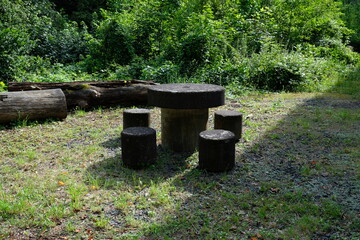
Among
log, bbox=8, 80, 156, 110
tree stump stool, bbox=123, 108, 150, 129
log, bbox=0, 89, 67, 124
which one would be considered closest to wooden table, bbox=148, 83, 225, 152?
tree stump stool, bbox=123, 108, 150, 129

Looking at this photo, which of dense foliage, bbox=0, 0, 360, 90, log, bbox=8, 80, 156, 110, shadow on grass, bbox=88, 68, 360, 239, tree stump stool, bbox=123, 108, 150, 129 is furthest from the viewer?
dense foliage, bbox=0, 0, 360, 90

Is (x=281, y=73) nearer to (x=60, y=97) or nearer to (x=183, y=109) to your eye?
(x=183, y=109)

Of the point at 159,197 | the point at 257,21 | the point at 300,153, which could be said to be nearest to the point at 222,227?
the point at 159,197

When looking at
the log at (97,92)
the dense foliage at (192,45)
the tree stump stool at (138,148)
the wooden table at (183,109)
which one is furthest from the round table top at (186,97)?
the dense foliage at (192,45)

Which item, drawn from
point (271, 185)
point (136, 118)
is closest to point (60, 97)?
point (136, 118)

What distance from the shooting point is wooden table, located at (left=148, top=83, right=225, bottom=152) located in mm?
4930

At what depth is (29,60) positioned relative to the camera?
10945mm

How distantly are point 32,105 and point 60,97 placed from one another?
53 centimetres

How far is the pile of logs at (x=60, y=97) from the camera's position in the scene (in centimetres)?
661

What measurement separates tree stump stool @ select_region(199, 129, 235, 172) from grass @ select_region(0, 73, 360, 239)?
132mm

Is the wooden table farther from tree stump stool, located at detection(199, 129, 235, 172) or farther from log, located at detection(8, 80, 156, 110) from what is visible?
log, located at detection(8, 80, 156, 110)

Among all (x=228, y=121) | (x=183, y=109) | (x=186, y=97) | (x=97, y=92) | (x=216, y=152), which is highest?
(x=186, y=97)

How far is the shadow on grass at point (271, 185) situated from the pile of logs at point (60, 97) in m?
1.77

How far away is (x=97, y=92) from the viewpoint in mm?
7816
